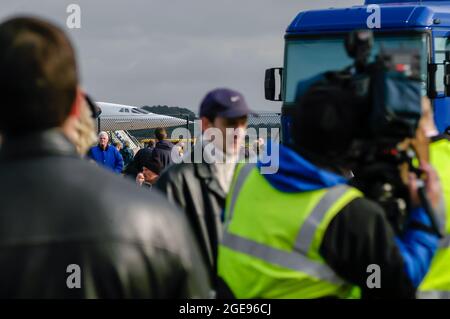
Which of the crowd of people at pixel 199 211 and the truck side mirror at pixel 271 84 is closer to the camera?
the crowd of people at pixel 199 211

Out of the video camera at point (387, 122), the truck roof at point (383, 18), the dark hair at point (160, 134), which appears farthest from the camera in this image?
the truck roof at point (383, 18)

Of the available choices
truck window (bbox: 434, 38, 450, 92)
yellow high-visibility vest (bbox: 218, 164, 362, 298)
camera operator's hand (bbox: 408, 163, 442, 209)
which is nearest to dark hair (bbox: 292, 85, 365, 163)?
yellow high-visibility vest (bbox: 218, 164, 362, 298)

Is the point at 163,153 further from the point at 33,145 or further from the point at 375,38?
the point at 33,145

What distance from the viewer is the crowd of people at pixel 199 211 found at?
2.11 meters

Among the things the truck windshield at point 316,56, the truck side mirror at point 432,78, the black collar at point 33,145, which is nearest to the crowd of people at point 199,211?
the black collar at point 33,145

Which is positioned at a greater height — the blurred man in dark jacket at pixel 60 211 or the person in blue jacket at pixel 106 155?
the blurred man in dark jacket at pixel 60 211

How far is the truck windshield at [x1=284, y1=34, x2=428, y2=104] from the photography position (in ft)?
42.8

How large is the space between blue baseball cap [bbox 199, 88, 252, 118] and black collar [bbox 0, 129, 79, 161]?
2858 millimetres

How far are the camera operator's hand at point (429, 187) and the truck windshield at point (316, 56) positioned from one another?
9687mm

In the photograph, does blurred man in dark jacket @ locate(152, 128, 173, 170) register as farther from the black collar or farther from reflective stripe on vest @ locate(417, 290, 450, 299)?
the black collar

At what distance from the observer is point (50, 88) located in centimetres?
215

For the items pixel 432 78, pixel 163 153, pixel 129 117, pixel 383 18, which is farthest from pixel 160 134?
pixel 129 117

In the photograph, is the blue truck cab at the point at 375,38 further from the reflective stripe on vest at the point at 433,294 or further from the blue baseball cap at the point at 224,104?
the reflective stripe on vest at the point at 433,294

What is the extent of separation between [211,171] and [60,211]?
2.91 meters
